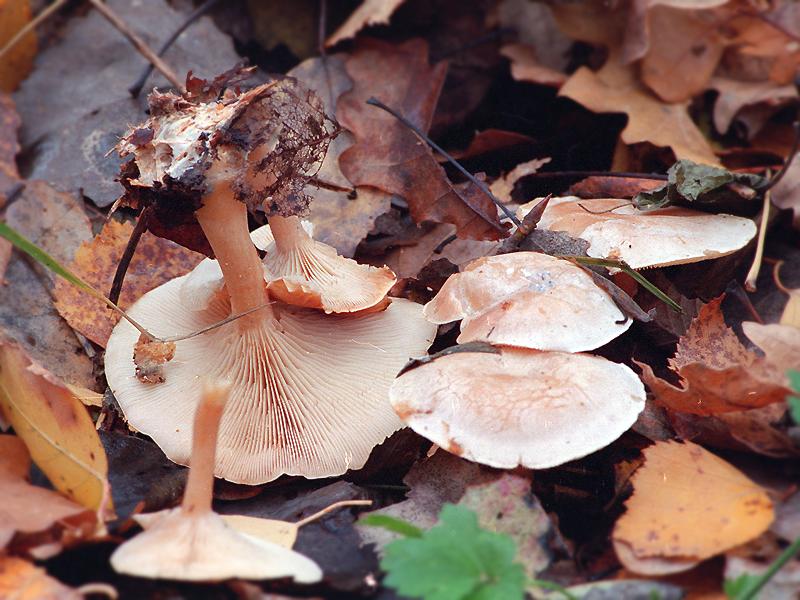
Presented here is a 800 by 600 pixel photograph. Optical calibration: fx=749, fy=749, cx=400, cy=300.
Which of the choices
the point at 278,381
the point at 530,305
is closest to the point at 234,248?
the point at 278,381

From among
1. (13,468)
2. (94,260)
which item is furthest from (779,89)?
(13,468)

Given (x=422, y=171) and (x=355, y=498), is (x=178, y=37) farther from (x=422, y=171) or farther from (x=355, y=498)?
(x=355, y=498)

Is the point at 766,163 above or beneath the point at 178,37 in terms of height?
beneath

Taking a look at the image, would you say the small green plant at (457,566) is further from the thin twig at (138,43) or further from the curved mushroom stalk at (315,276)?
the thin twig at (138,43)

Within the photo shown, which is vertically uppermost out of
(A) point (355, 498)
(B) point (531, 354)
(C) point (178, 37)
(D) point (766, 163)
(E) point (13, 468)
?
(C) point (178, 37)

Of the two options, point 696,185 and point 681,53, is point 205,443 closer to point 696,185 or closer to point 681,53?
point 696,185

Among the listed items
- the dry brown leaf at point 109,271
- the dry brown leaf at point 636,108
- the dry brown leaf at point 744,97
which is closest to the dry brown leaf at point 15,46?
the dry brown leaf at point 109,271

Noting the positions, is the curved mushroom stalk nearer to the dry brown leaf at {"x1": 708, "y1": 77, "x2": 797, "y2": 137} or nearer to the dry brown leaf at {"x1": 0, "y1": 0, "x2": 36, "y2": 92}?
the dry brown leaf at {"x1": 708, "y1": 77, "x2": 797, "y2": 137}
